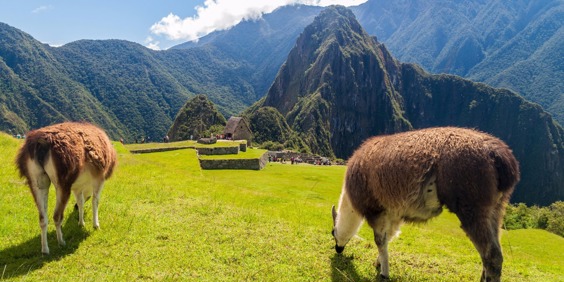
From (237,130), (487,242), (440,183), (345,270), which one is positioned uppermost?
(440,183)

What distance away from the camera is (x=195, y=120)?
109750 millimetres

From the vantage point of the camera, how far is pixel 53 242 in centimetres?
709

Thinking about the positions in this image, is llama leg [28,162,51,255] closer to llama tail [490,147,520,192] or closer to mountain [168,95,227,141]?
llama tail [490,147,520,192]

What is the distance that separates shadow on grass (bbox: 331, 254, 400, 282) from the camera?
636cm

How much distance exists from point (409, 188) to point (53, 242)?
7.13 meters

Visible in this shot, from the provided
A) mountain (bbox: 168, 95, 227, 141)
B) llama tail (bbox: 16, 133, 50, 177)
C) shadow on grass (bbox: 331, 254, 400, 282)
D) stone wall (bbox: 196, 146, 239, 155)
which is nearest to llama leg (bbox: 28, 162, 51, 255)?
→ llama tail (bbox: 16, 133, 50, 177)

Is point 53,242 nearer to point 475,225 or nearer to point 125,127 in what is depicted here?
point 475,225

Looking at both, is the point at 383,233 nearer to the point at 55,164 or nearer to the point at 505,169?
the point at 505,169

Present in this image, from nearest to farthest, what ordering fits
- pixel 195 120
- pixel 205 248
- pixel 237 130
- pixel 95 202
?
pixel 205 248, pixel 95 202, pixel 237 130, pixel 195 120

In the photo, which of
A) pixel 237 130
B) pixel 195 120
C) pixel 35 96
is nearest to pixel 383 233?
pixel 237 130

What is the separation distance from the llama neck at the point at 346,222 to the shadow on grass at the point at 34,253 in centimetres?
540

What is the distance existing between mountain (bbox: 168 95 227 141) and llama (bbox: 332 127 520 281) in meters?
99.4

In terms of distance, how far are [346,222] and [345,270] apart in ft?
3.08

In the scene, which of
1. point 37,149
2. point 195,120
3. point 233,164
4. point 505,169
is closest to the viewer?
point 505,169
